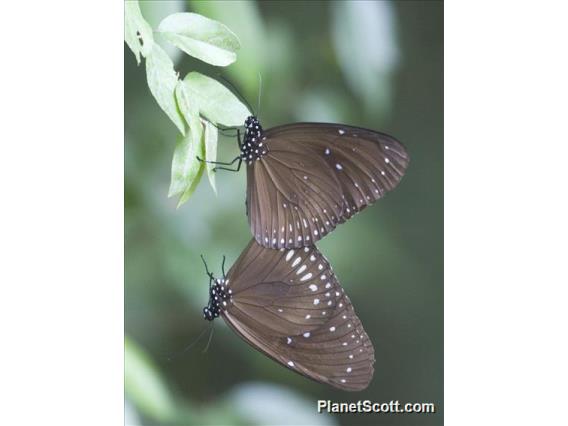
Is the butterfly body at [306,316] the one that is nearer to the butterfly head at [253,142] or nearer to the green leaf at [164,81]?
the butterfly head at [253,142]

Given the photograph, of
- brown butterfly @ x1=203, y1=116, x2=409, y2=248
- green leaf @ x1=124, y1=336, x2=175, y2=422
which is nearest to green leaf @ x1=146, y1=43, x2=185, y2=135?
brown butterfly @ x1=203, y1=116, x2=409, y2=248

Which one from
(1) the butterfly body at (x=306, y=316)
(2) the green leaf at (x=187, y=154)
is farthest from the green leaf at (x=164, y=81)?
(1) the butterfly body at (x=306, y=316)

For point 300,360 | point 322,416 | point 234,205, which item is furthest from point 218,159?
point 322,416

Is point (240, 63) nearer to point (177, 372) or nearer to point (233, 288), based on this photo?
point (233, 288)

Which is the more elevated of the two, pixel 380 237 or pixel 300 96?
pixel 300 96

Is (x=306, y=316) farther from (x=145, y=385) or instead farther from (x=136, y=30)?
(x=136, y=30)

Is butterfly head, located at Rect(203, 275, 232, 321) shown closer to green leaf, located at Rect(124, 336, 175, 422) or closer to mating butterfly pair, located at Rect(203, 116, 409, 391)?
mating butterfly pair, located at Rect(203, 116, 409, 391)
